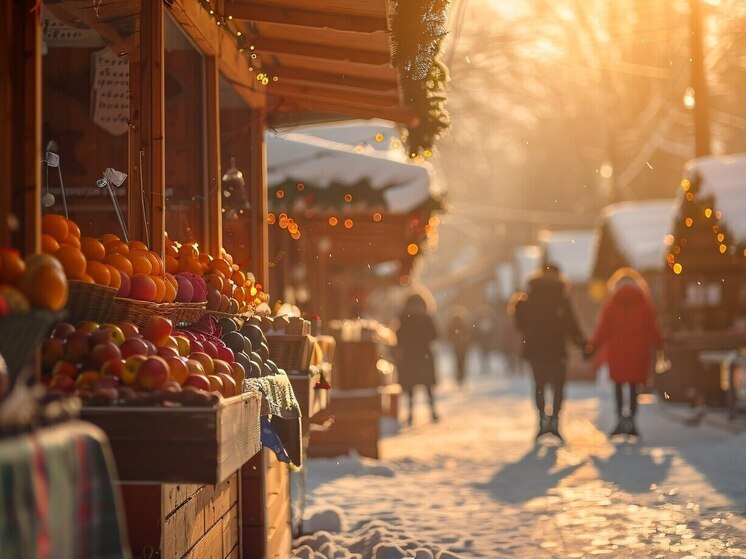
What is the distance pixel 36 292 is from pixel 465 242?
74.1m

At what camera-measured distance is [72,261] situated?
4.20m

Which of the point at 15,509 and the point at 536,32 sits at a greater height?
the point at 536,32

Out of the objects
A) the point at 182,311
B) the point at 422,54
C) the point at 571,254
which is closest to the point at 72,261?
the point at 182,311

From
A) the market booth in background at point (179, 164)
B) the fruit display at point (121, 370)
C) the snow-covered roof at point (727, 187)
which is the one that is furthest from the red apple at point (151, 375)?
the snow-covered roof at point (727, 187)

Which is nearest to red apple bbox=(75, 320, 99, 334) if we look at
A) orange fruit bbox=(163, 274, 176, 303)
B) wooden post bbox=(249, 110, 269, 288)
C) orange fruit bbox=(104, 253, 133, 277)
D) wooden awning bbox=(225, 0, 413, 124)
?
orange fruit bbox=(104, 253, 133, 277)

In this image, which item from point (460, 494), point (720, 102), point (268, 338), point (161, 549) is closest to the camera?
point (161, 549)

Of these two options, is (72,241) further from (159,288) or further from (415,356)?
(415,356)

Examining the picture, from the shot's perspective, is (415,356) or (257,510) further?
(415,356)

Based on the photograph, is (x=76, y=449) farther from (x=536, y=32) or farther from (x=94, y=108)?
(x=536, y=32)

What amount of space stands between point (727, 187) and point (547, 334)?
440cm

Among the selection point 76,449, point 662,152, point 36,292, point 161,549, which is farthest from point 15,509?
point 662,152

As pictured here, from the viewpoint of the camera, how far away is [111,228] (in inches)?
326

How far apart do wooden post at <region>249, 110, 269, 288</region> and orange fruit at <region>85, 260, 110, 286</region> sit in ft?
14.0

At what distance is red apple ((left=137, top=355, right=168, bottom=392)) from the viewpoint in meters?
3.84
